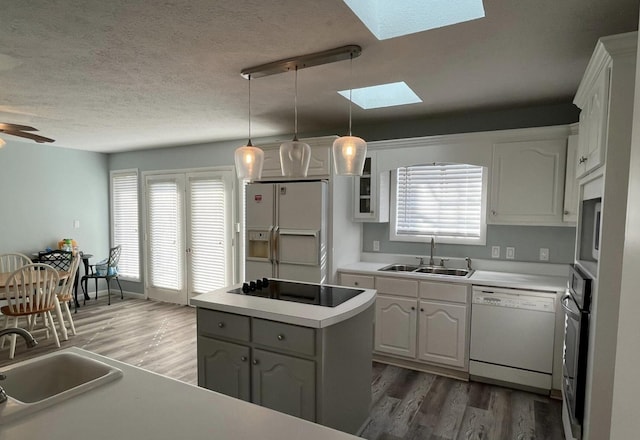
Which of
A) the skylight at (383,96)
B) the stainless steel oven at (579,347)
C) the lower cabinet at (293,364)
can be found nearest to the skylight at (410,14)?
the skylight at (383,96)

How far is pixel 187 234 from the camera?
5.38 metres

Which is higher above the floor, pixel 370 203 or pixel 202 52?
pixel 202 52

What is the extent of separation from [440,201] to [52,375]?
3.40m

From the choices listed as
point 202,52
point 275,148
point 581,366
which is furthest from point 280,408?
point 275,148

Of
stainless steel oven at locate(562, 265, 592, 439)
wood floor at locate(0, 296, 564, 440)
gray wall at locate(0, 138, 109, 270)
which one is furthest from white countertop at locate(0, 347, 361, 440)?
gray wall at locate(0, 138, 109, 270)

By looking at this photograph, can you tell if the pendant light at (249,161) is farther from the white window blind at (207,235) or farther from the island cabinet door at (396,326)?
the white window blind at (207,235)

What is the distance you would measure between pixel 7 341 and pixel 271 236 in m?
3.14

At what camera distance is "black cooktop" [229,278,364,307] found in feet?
7.52

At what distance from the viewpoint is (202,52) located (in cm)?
210

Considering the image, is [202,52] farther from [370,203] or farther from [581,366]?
[581,366]

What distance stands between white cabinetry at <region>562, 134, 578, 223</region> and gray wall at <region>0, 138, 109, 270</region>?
20.9 feet

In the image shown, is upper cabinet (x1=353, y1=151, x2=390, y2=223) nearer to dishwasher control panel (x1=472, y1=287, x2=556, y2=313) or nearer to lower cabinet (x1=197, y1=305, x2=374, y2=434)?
dishwasher control panel (x1=472, y1=287, x2=556, y2=313)

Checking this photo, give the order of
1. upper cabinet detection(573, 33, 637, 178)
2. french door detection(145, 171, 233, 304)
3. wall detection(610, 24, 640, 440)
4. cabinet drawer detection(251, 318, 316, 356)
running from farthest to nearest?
french door detection(145, 171, 233, 304) < cabinet drawer detection(251, 318, 316, 356) < upper cabinet detection(573, 33, 637, 178) < wall detection(610, 24, 640, 440)

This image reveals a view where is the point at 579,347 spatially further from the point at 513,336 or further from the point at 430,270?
the point at 430,270
